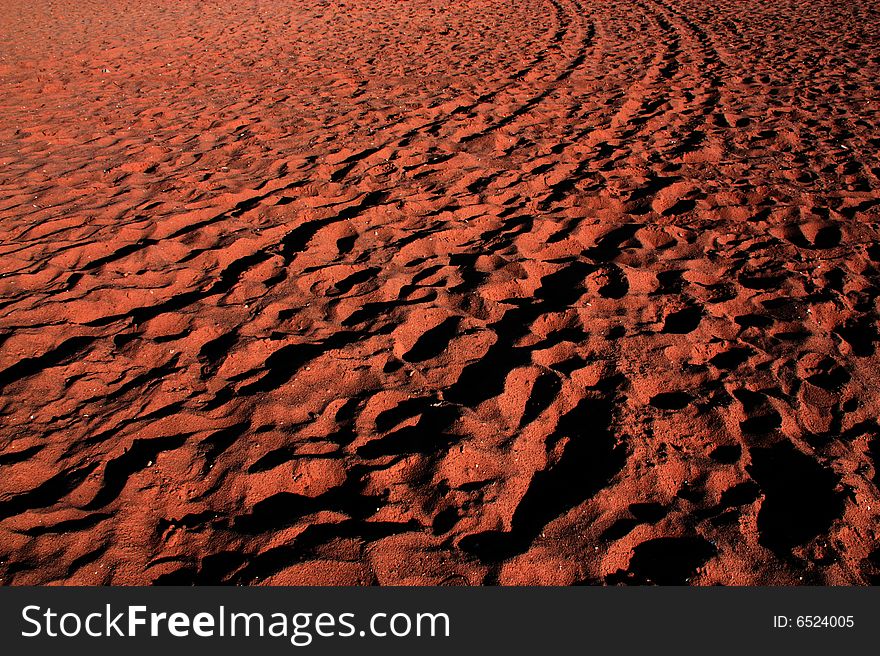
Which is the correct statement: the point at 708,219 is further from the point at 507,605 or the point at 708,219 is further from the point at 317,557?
the point at 317,557

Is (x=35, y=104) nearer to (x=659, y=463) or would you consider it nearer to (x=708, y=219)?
(x=708, y=219)

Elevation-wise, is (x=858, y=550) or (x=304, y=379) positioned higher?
(x=304, y=379)

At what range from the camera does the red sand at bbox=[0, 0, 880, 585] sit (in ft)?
7.93

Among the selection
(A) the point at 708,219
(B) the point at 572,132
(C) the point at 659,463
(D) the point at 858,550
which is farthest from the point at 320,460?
(B) the point at 572,132

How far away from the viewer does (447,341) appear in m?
3.44

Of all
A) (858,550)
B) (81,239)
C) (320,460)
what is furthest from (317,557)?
(81,239)

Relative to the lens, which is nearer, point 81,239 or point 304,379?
point 304,379

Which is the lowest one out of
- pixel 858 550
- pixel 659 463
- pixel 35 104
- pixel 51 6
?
pixel 858 550

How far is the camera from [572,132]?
20.8ft

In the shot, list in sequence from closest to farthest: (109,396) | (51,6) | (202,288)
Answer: (109,396), (202,288), (51,6)

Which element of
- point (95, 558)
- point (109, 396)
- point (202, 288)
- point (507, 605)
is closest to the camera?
point (507, 605)

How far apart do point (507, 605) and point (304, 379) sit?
5.42ft

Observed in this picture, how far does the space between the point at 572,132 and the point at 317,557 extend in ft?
18.1

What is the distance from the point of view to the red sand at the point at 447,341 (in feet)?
7.93
